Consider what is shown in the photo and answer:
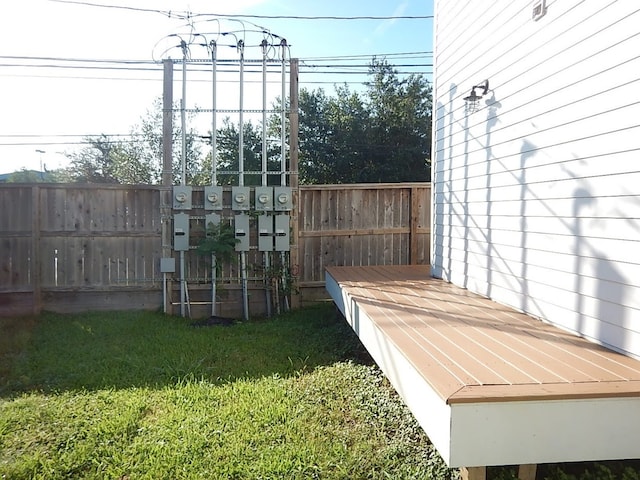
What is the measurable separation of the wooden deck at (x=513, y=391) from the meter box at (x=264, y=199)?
9.92 feet

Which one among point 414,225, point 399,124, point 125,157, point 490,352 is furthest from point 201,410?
point 125,157

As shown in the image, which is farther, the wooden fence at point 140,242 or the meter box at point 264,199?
the meter box at point 264,199

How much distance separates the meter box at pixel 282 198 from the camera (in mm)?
5258

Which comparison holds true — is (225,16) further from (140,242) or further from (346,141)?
(346,141)

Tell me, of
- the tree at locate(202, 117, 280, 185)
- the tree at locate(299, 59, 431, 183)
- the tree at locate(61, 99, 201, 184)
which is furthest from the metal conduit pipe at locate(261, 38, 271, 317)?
the tree at locate(61, 99, 201, 184)

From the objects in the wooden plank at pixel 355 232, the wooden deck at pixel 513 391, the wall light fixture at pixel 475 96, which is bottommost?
the wooden deck at pixel 513 391

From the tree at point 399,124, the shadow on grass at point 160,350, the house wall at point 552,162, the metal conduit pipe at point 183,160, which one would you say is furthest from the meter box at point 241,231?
the tree at point 399,124

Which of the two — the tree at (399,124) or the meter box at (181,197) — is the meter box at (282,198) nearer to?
the meter box at (181,197)

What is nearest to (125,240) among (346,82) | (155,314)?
(155,314)

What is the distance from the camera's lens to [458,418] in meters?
1.46

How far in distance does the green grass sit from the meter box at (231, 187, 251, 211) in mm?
1591

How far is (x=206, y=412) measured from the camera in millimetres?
2701

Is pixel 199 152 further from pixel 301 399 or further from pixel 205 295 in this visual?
pixel 301 399

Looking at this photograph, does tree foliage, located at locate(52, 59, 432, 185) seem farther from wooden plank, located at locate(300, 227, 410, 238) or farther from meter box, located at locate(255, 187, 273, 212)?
meter box, located at locate(255, 187, 273, 212)
